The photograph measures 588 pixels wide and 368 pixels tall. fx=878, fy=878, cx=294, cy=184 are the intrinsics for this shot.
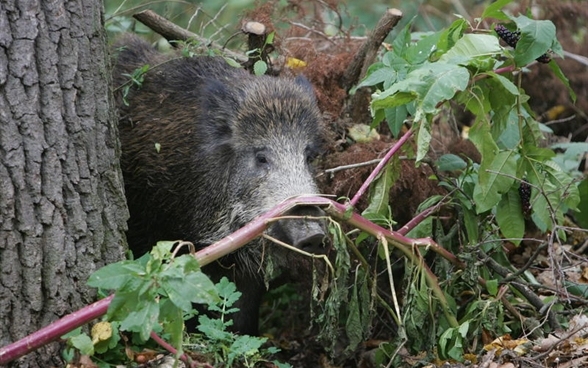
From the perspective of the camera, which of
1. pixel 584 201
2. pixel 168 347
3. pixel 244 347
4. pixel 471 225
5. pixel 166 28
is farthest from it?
pixel 166 28

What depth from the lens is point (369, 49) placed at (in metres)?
5.24

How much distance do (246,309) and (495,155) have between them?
1895 millimetres

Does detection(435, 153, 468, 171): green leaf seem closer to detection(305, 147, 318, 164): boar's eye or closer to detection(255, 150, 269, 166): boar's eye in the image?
detection(305, 147, 318, 164): boar's eye

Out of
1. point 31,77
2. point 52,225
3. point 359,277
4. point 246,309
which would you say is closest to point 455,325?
point 359,277

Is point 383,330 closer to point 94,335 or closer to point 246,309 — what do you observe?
point 246,309

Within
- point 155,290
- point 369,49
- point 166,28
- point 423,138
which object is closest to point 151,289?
point 155,290

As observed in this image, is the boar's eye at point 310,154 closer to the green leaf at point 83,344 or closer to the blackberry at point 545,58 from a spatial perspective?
the blackberry at point 545,58

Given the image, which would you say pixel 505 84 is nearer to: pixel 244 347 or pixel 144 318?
pixel 244 347

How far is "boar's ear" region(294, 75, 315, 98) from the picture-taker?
197 inches

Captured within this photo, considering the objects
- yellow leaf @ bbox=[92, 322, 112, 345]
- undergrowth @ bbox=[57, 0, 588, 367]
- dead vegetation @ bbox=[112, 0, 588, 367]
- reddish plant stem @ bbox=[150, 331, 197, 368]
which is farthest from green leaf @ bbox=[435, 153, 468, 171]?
yellow leaf @ bbox=[92, 322, 112, 345]

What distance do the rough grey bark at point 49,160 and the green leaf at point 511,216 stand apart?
188cm

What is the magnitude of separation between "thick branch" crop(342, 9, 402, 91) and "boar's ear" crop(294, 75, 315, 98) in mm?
414

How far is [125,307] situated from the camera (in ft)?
9.50

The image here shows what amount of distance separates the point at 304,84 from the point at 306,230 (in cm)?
132
